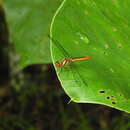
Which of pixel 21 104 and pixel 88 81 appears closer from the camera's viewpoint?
pixel 88 81

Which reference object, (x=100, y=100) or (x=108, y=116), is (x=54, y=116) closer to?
(x=108, y=116)

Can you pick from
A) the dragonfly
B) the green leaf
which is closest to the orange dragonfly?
the dragonfly

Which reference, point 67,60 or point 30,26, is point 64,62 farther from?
point 30,26

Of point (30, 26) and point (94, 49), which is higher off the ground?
point (94, 49)

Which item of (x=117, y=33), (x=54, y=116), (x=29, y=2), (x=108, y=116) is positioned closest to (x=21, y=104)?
(x=54, y=116)

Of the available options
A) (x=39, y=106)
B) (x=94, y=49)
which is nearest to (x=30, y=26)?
(x=94, y=49)

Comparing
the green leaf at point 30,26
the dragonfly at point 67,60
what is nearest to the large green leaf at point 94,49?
the dragonfly at point 67,60
